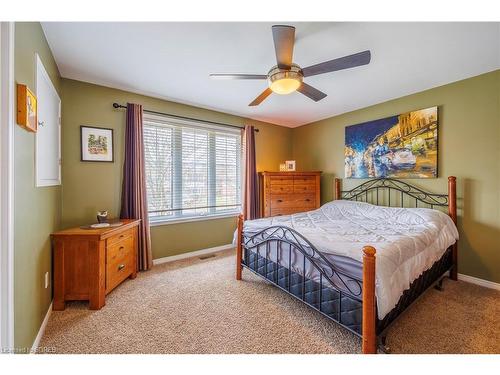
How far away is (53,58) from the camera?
7.22 feet

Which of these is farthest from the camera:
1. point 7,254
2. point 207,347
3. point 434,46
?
point 434,46

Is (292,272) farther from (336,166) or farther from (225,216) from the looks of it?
(336,166)

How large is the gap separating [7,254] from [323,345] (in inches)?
84.4

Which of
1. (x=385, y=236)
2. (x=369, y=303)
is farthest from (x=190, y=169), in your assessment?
(x=369, y=303)

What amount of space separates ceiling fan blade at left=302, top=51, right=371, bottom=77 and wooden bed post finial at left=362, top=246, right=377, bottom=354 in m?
1.42

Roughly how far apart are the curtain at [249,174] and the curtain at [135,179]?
1773mm

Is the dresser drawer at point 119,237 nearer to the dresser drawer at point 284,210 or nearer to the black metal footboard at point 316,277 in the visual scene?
the black metal footboard at point 316,277

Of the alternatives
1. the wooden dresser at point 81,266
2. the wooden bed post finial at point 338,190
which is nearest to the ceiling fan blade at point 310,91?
the wooden bed post finial at point 338,190

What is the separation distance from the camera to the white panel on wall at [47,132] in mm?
1770

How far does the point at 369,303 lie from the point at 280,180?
109 inches

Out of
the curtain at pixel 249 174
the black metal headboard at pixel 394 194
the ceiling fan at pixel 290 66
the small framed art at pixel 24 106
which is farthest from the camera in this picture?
the curtain at pixel 249 174

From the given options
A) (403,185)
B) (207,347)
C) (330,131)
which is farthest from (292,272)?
(330,131)

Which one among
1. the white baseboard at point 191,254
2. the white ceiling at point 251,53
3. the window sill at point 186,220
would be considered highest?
the white ceiling at point 251,53

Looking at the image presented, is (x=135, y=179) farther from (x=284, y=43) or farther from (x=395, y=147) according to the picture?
(x=395, y=147)
